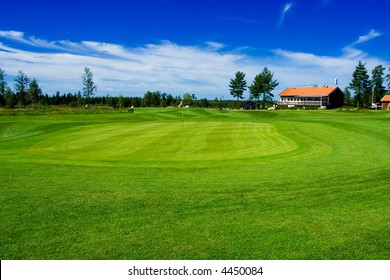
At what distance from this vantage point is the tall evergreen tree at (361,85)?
10094 centimetres

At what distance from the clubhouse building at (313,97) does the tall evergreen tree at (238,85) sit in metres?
13.8

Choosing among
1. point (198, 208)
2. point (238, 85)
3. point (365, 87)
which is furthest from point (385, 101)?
point (198, 208)

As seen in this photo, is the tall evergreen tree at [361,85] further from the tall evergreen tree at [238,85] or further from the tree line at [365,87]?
the tall evergreen tree at [238,85]

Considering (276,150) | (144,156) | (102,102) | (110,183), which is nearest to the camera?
(110,183)

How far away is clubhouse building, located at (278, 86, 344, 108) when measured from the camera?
352 feet

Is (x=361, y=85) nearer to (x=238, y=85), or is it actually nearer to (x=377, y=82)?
(x=377, y=82)

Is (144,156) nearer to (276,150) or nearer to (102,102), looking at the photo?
(276,150)

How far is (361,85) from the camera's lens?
10275cm

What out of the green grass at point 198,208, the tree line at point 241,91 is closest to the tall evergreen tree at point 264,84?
the tree line at point 241,91

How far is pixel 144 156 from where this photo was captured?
14.9m

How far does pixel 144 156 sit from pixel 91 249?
943 cm

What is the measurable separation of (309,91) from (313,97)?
404 cm

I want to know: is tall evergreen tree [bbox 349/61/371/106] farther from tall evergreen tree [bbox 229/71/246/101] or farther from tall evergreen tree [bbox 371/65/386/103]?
tall evergreen tree [bbox 229/71/246/101]
